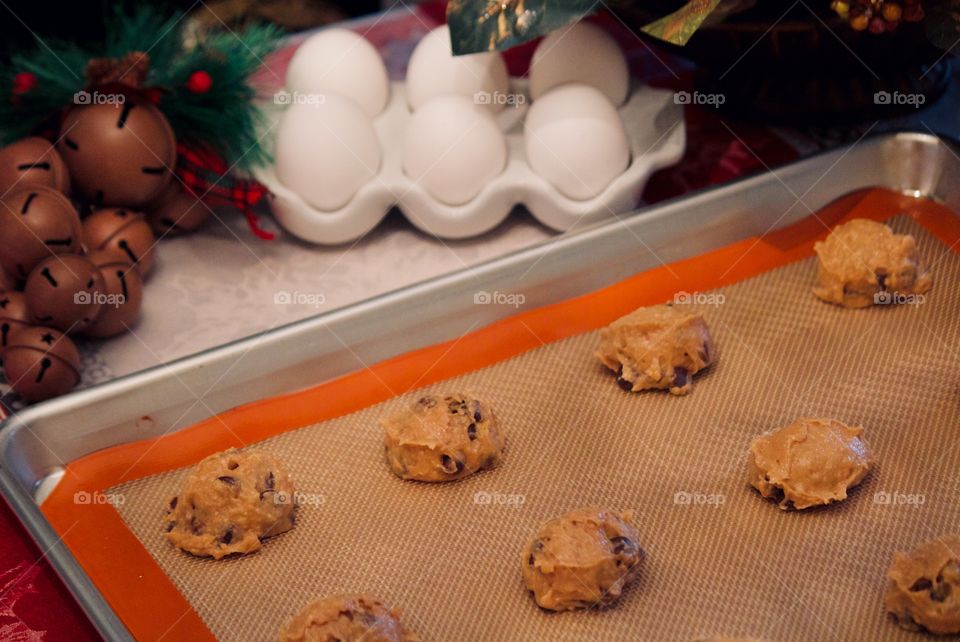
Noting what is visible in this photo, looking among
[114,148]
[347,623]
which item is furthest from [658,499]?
[114,148]

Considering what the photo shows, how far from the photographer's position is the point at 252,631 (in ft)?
3.97

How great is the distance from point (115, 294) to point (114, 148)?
23cm

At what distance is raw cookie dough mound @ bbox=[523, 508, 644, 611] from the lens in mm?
1208

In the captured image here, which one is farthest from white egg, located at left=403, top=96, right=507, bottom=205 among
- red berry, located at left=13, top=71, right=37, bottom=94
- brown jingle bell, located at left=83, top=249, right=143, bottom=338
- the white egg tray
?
red berry, located at left=13, top=71, right=37, bottom=94

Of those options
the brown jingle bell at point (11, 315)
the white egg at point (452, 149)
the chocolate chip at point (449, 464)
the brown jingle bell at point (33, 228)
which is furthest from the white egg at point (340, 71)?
the chocolate chip at point (449, 464)

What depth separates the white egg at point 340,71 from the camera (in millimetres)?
1864

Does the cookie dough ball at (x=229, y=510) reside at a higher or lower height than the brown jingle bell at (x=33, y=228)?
lower

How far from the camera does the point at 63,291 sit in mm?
1484

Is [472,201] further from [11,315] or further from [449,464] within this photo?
[11,315]

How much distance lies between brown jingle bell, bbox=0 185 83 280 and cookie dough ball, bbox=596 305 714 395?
81 centimetres

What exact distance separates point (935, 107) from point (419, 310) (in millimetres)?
1114

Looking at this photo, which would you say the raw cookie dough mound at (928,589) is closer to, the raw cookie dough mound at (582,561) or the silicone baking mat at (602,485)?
the silicone baking mat at (602,485)

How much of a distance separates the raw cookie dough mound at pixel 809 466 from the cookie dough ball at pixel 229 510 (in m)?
0.61

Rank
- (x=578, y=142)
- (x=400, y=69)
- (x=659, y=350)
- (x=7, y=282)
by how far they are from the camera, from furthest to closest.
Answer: (x=400, y=69) < (x=578, y=142) < (x=7, y=282) < (x=659, y=350)
